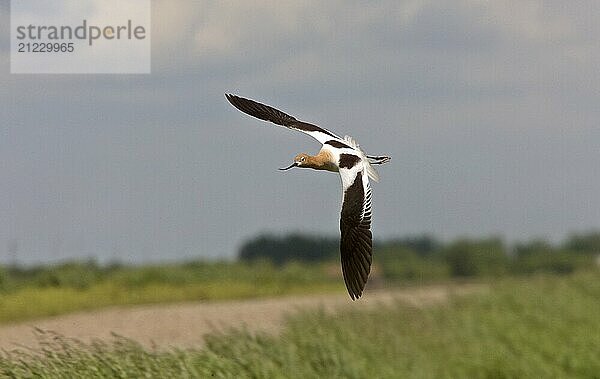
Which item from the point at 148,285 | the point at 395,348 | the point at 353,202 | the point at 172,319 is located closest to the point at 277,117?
the point at 353,202

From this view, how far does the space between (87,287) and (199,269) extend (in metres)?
2.11

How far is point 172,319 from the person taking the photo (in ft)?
48.3

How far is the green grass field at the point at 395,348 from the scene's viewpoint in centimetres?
757

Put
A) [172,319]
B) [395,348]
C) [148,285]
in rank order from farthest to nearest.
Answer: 1. [148,285]
2. [172,319]
3. [395,348]

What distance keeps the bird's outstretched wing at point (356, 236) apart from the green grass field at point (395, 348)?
101 inches

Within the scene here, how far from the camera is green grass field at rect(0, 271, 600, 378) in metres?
7.57

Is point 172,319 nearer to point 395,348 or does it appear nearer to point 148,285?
point 148,285

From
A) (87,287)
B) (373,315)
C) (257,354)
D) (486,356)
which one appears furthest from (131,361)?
(87,287)

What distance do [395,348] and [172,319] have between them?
17.1ft

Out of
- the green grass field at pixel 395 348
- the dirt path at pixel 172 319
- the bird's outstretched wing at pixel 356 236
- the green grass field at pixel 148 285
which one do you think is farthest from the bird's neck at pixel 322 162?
the green grass field at pixel 148 285

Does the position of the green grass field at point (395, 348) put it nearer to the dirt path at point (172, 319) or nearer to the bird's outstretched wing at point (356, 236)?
the dirt path at point (172, 319)

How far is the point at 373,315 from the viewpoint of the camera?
491 inches

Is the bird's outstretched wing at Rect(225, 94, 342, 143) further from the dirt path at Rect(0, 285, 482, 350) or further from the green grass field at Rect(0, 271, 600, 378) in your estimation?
the dirt path at Rect(0, 285, 482, 350)

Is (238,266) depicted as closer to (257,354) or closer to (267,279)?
(267,279)
